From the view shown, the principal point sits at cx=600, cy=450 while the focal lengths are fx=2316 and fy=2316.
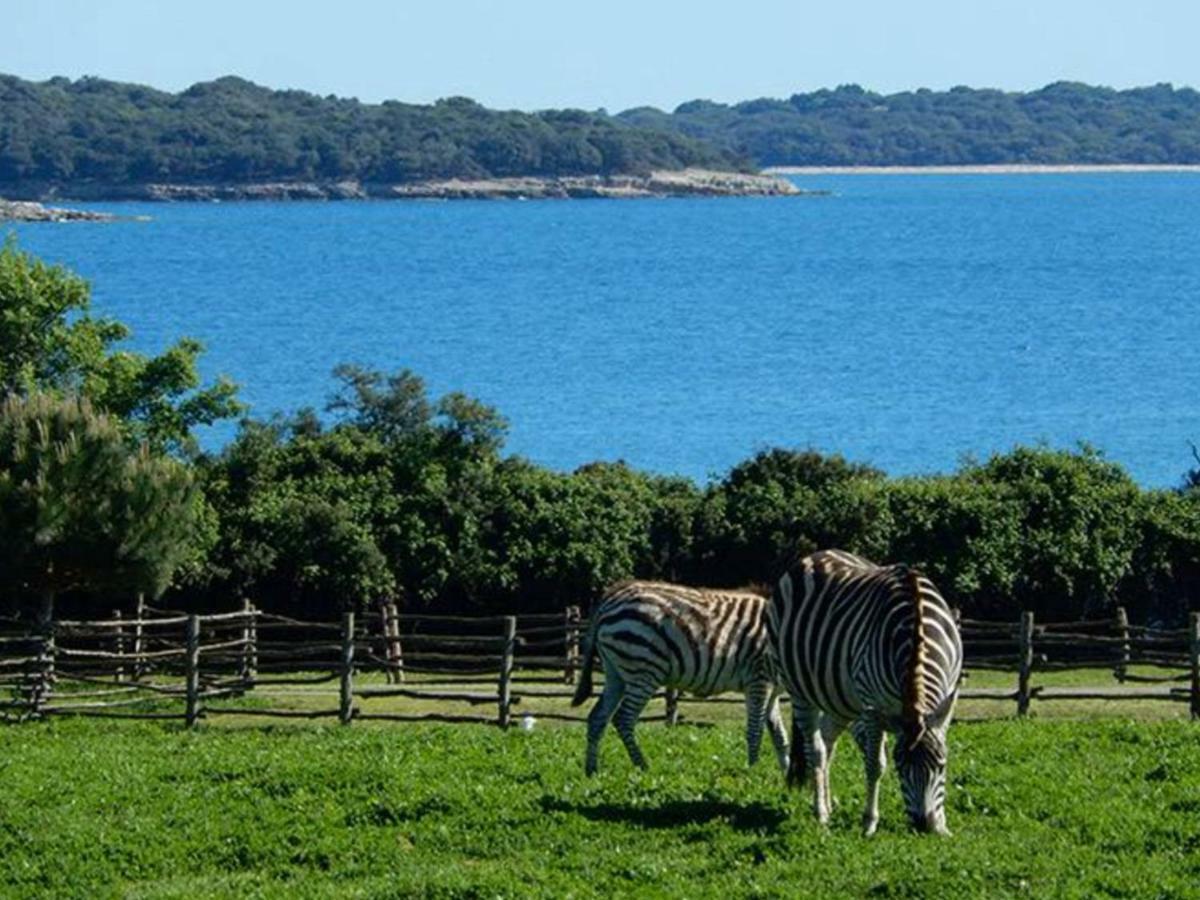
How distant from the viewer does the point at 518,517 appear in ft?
125

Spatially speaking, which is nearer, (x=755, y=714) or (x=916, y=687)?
(x=916, y=687)

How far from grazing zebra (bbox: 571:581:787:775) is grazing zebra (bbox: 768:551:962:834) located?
87.9 inches

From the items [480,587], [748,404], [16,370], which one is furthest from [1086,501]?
[748,404]

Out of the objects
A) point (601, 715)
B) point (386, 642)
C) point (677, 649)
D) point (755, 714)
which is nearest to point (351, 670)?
point (677, 649)

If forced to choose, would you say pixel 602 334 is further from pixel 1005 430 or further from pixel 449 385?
pixel 1005 430

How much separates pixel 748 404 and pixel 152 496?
61766 millimetres

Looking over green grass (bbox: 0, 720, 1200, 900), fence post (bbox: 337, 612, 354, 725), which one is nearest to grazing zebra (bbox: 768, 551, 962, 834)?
green grass (bbox: 0, 720, 1200, 900)

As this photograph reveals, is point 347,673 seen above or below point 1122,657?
above

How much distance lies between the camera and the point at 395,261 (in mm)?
174250

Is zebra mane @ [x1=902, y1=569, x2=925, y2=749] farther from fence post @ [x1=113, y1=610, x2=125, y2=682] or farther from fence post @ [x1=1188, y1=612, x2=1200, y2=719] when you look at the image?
fence post @ [x1=113, y1=610, x2=125, y2=682]

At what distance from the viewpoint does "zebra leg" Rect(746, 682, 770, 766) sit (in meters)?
19.3

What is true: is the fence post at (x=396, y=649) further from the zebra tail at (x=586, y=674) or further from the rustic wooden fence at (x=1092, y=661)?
the zebra tail at (x=586, y=674)

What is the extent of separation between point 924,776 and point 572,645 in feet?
54.2

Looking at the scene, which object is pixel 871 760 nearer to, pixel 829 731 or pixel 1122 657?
pixel 829 731
